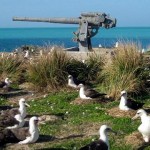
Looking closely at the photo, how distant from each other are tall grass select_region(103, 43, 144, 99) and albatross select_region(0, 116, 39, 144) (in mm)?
5183

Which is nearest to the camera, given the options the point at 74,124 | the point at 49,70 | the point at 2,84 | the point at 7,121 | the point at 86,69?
the point at 7,121

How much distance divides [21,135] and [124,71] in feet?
21.1

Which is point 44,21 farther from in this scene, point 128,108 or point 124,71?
point 128,108

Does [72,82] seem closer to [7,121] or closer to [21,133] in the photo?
[7,121]

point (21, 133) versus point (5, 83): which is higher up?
point (5, 83)

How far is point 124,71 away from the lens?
59.7ft

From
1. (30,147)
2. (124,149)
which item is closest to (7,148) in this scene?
(30,147)

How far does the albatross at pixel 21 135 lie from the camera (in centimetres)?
1250

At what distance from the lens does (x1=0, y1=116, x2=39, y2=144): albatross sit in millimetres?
12500

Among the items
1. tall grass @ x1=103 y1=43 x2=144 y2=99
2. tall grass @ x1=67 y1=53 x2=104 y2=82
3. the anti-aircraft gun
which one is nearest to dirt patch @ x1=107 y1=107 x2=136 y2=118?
tall grass @ x1=103 y1=43 x2=144 y2=99

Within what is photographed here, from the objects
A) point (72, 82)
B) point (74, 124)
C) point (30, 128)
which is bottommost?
point (74, 124)

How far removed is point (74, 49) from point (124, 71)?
12.5 m

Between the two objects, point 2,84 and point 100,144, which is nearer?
point 100,144

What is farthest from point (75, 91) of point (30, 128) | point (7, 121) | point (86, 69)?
point (30, 128)
